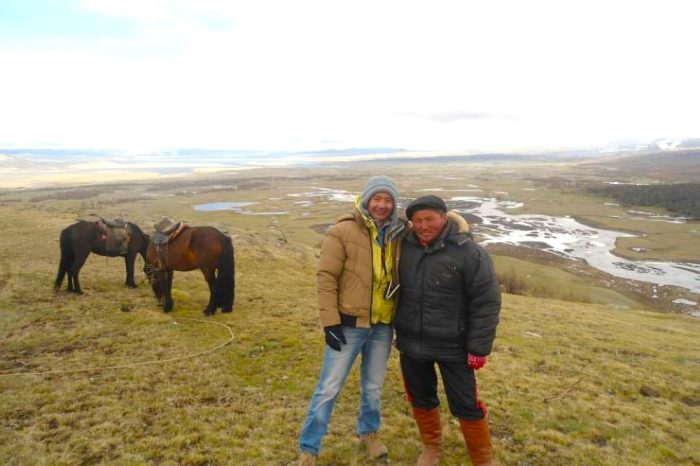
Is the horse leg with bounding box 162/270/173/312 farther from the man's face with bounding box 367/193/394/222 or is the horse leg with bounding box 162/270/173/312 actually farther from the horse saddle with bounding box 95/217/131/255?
the man's face with bounding box 367/193/394/222

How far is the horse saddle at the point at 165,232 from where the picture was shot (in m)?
11.0

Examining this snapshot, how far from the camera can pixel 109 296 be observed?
12578mm

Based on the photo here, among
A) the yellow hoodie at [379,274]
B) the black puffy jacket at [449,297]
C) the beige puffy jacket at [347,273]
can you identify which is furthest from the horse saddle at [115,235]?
the black puffy jacket at [449,297]

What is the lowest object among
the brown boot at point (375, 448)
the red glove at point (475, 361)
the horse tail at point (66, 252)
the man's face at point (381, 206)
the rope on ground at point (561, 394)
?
the rope on ground at point (561, 394)

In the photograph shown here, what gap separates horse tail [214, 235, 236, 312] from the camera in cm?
1103

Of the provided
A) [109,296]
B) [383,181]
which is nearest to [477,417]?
[383,181]

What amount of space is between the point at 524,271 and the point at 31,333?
105 feet

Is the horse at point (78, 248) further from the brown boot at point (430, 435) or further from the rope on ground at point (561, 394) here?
the rope on ground at point (561, 394)

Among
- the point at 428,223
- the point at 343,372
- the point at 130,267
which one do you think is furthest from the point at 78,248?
the point at 428,223

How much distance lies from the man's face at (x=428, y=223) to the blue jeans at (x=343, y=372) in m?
1.23

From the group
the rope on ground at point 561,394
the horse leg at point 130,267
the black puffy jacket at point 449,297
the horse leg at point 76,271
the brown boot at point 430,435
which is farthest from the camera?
the horse leg at point 130,267

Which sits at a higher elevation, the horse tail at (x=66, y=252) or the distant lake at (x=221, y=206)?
the horse tail at (x=66, y=252)

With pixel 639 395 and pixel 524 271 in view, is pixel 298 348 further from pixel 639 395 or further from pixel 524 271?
pixel 524 271

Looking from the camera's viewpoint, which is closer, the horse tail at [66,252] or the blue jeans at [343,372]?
the blue jeans at [343,372]
